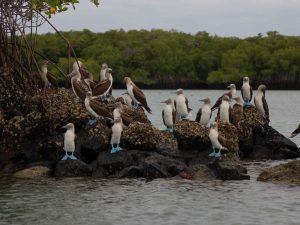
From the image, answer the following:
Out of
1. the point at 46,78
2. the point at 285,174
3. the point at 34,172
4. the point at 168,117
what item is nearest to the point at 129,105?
the point at 168,117

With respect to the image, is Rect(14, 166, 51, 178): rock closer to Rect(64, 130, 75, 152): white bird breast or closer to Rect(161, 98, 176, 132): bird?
Rect(64, 130, 75, 152): white bird breast

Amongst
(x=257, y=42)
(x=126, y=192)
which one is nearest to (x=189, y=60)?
(x=257, y=42)

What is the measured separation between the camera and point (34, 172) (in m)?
20.0

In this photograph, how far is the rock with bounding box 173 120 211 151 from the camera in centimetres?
2127

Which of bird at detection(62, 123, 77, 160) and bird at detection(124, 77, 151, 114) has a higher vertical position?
bird at detection(124, 77, 151, 114)

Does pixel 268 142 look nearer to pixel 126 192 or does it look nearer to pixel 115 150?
pixel 115 150

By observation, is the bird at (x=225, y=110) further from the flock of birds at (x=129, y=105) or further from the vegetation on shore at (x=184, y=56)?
the vegetation on shore at (x=184, y=56)

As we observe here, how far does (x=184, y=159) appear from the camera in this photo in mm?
21094

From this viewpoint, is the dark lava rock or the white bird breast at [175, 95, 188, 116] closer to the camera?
the white bird breast at [175, 95, 188, 116]

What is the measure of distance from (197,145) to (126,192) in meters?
4.19

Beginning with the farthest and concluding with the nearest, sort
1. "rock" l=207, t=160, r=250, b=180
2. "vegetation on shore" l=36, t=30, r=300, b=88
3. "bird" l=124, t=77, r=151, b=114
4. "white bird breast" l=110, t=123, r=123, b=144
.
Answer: "vegetation on shore" l=36, t=30, r=300, b=88 → "bird" l=124, t=77, r=151, b=114 → "white bird breast" l=110, t=123, r=123, b=144 → "rock" l=207, t=160, r=250, b=180

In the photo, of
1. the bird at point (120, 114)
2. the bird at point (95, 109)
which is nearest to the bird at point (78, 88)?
the bird at point (95, 109)

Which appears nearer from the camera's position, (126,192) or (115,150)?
(126,192)

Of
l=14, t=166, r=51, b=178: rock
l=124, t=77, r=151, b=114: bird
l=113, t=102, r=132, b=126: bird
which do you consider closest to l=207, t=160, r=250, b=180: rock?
l=113, t=102, r=132, b=126: bird
